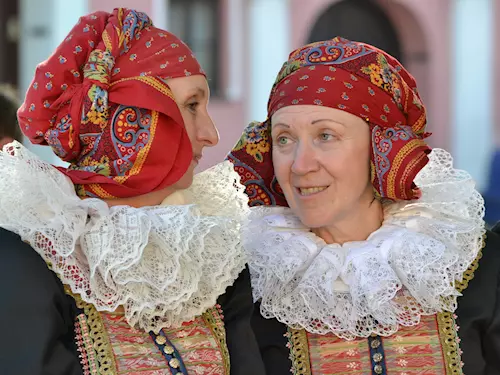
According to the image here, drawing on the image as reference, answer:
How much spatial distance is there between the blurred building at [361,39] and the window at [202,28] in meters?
0.01

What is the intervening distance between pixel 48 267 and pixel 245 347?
68 centimetres

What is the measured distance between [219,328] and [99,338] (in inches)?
15.8

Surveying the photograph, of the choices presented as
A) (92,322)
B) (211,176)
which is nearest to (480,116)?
(211,176)

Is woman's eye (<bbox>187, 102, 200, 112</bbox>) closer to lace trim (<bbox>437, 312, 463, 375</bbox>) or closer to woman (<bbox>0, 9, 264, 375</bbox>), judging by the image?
woman (<bbox>0, 9, 264, 375</bbox>)

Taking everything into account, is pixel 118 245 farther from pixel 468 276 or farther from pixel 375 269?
pixel 468 276

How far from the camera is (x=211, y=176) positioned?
3.47m

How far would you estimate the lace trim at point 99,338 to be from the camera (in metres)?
2.76

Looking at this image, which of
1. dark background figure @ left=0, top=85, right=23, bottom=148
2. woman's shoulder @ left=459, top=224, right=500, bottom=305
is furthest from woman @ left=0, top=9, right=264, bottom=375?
dark background figure @ left=0, top=85, right=23, bottom=148

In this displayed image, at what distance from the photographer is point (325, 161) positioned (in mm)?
3148

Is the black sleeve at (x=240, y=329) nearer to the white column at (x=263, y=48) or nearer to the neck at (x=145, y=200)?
the neck at (x=145, y=200)

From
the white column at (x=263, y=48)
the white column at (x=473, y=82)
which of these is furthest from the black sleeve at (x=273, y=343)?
the white column at (x=473, y=82)

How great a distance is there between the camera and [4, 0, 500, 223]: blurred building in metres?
11.3

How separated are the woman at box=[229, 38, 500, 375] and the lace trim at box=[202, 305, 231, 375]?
19 centimetres

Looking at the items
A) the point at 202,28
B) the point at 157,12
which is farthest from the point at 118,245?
the point at 202,28
